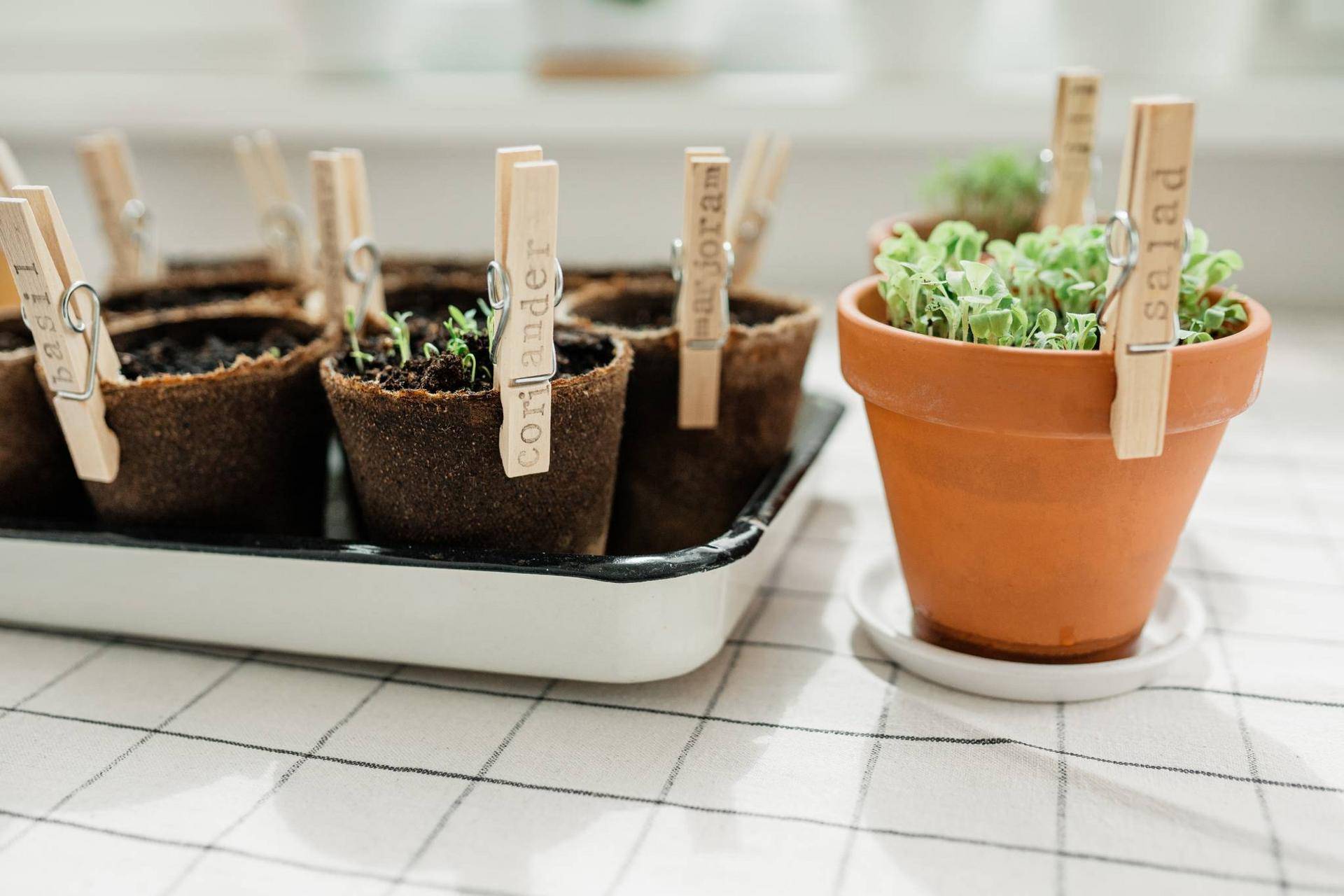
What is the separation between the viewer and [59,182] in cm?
183

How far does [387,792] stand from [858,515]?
51 cm

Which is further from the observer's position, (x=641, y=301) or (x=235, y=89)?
(x=235, y=89)

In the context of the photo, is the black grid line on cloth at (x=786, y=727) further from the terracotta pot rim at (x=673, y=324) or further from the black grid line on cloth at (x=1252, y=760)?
the terracotta pot rim at (x=673, y=324)

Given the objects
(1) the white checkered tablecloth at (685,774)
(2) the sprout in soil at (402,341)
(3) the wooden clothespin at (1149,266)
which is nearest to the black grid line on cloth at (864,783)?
(1) the white checkered tablecloth at (685,774)

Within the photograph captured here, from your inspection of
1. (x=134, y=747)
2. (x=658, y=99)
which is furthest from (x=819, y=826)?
(x=658, y=99)

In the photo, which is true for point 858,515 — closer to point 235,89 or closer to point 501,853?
point 501,853

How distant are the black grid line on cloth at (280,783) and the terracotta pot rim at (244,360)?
0.73ft

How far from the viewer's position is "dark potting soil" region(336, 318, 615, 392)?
0.63 metres

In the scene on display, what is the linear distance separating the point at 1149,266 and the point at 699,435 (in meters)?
0.34

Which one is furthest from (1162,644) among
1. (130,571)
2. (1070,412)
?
(130,571)

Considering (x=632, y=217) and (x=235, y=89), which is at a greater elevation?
(x=235, y=89)

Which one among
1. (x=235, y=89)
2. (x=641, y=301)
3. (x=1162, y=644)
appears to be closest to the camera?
(x=1162, y=644)

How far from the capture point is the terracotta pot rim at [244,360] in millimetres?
666

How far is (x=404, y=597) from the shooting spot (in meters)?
0.65
